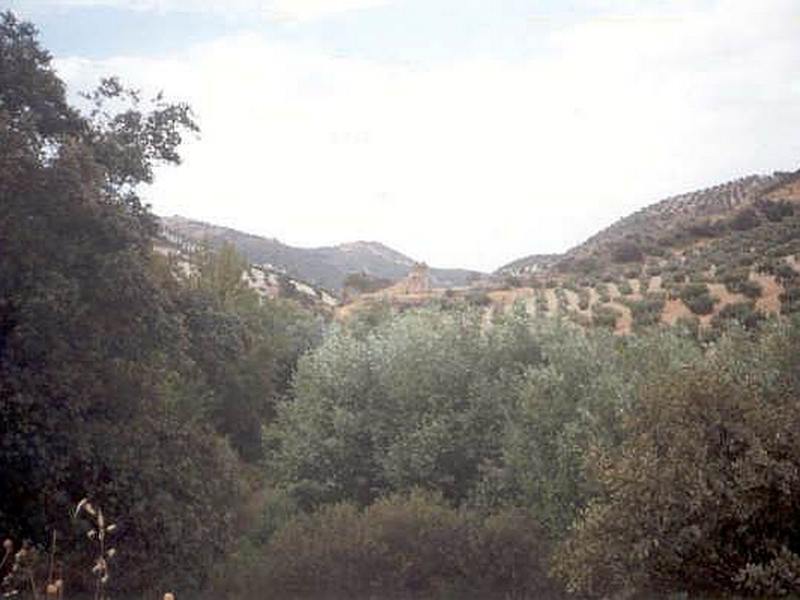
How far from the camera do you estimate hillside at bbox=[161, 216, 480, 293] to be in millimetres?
120375

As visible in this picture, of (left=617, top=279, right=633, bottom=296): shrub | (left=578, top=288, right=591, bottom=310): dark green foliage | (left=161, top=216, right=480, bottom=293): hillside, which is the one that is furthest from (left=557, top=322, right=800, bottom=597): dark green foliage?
(left=161, top=216, right=480, bottom=293): hillside

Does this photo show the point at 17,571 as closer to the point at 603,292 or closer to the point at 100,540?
the point at 100,540

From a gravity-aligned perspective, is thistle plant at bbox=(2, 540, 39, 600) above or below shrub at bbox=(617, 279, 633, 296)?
below

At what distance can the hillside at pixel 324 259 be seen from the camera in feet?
395

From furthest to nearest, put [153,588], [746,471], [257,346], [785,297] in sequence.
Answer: [785,297]
[257,346]
[153,588]
[746,471]

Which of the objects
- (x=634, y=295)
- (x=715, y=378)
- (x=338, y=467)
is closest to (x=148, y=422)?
(x=338, y=467)

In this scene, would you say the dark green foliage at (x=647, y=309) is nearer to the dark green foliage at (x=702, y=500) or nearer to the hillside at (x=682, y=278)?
the hillside at (x=682, y=278)

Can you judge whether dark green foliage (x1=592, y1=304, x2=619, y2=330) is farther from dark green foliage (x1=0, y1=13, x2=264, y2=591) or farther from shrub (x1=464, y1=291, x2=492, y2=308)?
dark green foliage (x1=0, y1=13, x2=264, y2=591)

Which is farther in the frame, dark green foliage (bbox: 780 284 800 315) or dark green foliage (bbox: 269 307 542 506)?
dark green foliage (bbox: 780 284 800 315)

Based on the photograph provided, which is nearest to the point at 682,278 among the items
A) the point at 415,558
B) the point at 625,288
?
the point at 625,288

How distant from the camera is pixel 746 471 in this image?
1328 centimetres

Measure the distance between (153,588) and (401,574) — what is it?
5485mm

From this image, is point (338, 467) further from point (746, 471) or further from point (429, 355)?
point (746, 471)

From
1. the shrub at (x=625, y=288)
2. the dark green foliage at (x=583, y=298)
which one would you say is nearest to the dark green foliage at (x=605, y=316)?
the dark green foliage at (x=583, y=298)
